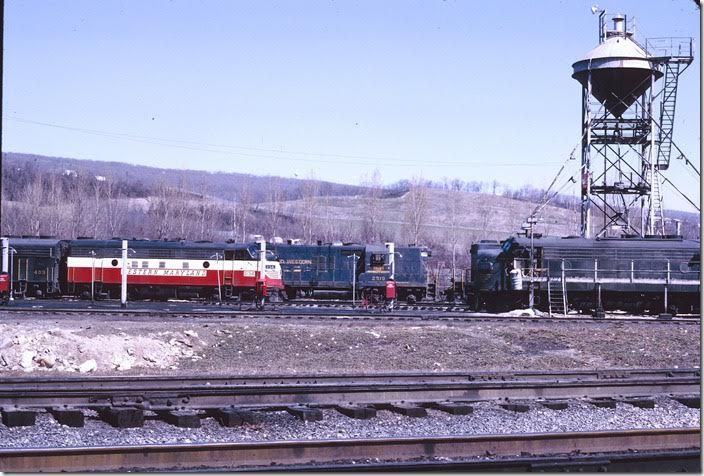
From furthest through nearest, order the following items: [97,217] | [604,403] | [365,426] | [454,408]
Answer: [97,217] < [604,403] < [454,408] < [365,426]

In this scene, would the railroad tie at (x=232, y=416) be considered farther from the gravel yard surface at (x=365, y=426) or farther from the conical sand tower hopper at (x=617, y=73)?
the conical sand tower hopper at (x=617, y=73)

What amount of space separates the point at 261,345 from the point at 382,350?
9.73 ft

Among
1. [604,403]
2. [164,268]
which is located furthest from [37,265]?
[604,403]

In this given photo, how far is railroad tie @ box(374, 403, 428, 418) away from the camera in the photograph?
11.8m

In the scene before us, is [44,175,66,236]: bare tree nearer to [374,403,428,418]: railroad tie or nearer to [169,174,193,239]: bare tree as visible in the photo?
[169,174,193,239]: bare tree

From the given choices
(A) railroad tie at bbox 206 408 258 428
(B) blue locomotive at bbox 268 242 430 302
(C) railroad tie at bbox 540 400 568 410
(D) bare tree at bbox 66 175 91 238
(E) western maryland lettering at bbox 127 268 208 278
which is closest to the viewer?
(A) railroad tie at bbox 206 408 258 428

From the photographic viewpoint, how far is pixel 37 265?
39312mm

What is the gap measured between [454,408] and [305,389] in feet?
7.51

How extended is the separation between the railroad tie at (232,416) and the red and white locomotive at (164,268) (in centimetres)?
2743

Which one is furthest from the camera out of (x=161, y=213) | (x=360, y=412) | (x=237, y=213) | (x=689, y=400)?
(x=237, y=213)

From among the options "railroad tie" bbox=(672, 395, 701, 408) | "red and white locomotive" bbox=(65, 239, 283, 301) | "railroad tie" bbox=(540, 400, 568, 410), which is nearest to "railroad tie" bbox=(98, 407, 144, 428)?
"railroad tie" bbox=(540, 400, 568, 410)

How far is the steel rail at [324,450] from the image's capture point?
323 inches

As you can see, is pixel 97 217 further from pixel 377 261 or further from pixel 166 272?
pixel 377 261

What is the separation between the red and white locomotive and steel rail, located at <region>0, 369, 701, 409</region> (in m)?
24.2
